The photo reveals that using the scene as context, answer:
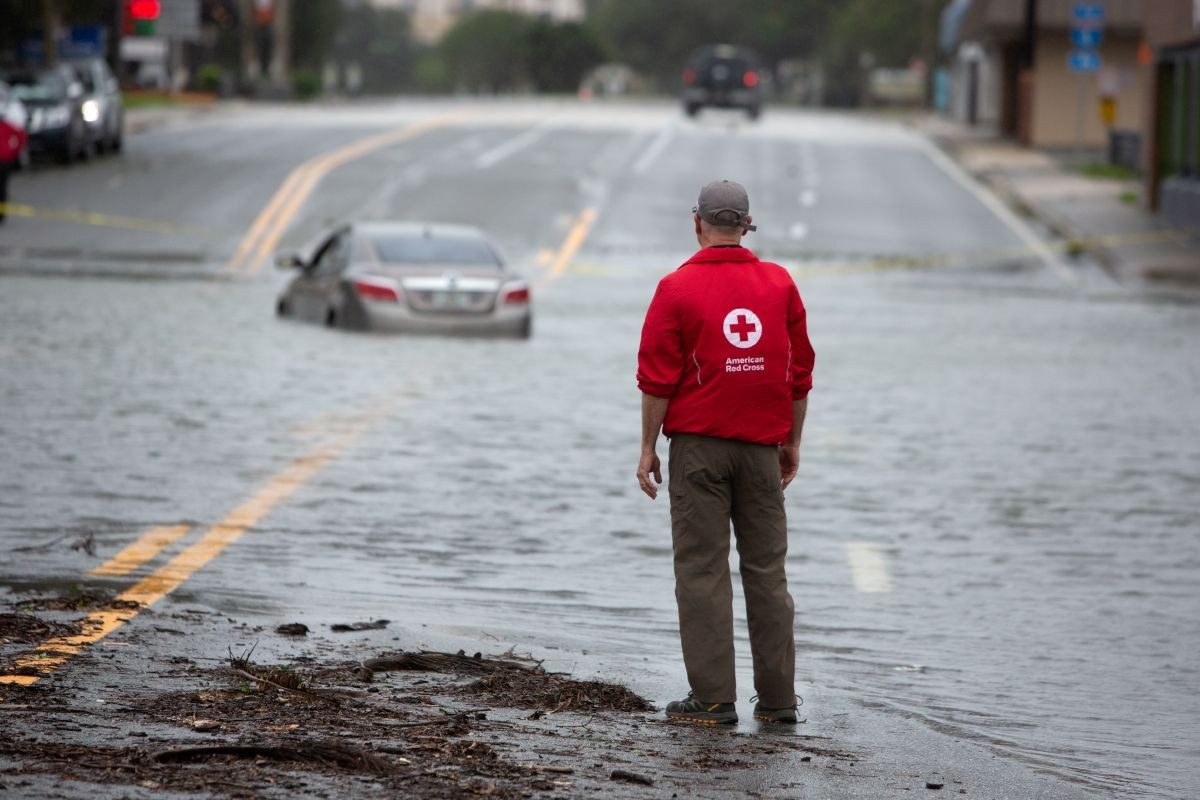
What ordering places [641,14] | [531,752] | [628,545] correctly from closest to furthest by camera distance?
[531,752]
[628,545]
[641,14]

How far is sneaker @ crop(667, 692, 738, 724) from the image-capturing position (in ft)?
23.7

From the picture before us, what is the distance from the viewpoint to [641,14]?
15900 cm

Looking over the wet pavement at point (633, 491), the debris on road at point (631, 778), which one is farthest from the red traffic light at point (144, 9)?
the debris on road at point (631, 778)

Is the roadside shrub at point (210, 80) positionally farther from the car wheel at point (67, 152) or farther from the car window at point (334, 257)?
the car window at point (334, 257)

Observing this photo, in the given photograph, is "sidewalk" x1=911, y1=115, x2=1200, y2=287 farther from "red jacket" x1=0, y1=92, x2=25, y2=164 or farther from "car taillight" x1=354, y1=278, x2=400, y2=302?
"red jacket" x1=0, y1=92, x2=25, y2=164

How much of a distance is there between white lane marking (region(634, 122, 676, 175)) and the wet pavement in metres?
15.6

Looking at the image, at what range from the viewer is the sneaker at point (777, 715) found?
735cm

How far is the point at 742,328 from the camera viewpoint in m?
7.22

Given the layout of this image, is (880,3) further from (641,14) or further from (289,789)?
(289,789)

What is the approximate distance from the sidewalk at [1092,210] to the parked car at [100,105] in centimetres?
1887

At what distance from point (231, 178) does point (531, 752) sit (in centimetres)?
3792

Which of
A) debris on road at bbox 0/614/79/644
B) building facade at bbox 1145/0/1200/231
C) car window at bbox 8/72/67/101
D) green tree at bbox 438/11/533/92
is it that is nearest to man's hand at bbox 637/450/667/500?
debris on road at bbox 0/614/79/644

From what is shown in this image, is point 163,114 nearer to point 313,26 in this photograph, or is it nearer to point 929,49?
point 929,49

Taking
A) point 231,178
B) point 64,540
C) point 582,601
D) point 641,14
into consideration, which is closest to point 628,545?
point 582,601
